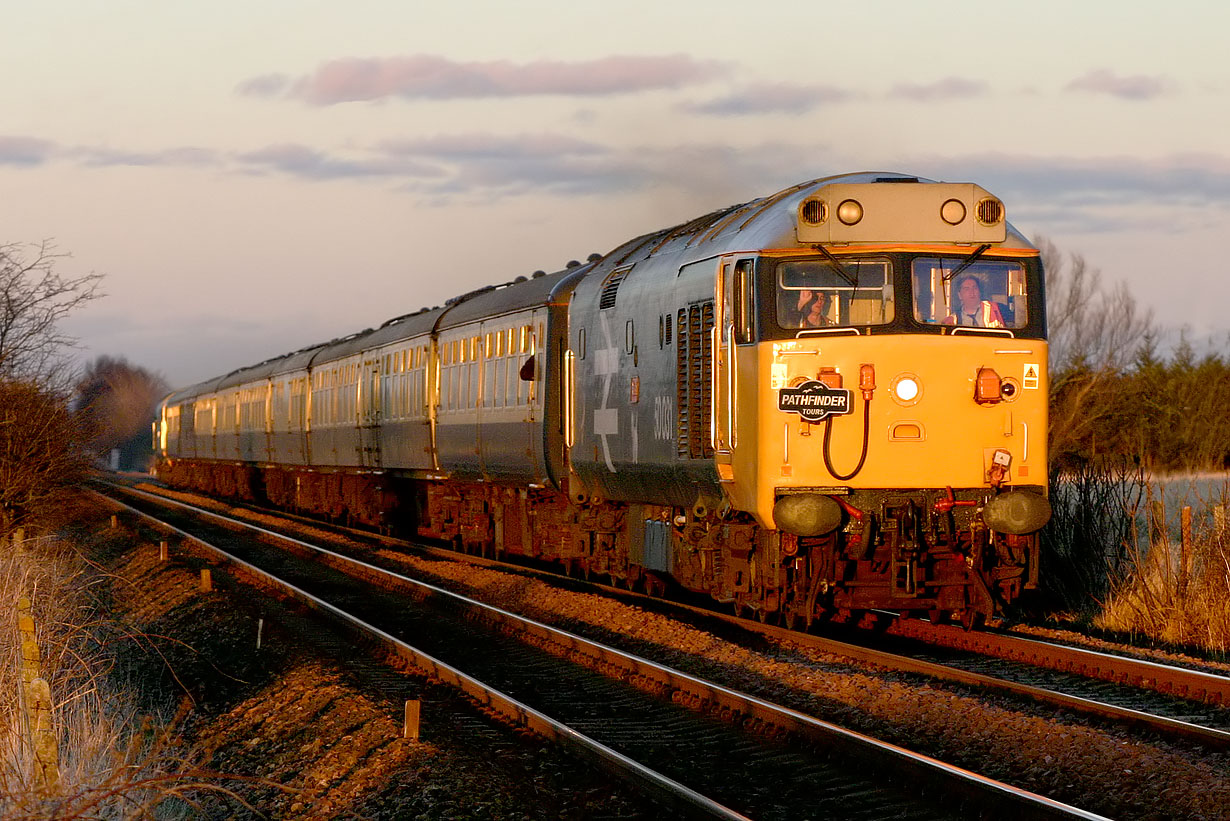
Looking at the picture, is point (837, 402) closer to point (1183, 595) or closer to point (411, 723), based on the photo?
point (1183, 595)

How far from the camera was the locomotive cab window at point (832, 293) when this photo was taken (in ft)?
36.9

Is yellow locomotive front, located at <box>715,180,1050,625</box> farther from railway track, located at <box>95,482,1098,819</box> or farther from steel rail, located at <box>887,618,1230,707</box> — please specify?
railway track, located at <box>95,482,1098,819</box>

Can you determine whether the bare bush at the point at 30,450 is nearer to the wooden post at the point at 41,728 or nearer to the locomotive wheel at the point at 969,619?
the locomotive wheel at the point at 969,619

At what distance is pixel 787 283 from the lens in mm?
11273

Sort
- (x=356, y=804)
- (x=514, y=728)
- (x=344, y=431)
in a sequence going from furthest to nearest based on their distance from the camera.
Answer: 1. (x=344, y=431)
2. (x=514, y=728)
3. (x=356, y=804)

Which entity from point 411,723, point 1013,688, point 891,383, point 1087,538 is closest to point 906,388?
point 891,383

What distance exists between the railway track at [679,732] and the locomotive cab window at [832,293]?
9.46 feet

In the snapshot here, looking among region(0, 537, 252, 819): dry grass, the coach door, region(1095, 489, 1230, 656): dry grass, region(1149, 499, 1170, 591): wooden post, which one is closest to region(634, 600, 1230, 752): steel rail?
region(1095, 489, 1230, 656): dry grass

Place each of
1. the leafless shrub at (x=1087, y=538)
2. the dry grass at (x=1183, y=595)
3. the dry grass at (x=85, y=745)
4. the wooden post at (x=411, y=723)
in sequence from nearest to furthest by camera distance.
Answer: the dry grass at (x=85, y=745)
the wooden post at (x=411, y=723)
the dry grass at (x=1183, y=595)
the leafless shrub at (x=1087, y=538)

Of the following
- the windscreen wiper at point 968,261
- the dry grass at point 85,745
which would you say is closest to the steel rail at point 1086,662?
the windscreen wiper at point 968,261

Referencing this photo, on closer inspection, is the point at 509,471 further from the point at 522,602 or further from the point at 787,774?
the point at 787,774

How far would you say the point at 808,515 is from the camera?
1094 centimetres

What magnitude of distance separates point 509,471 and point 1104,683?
31.9 ft

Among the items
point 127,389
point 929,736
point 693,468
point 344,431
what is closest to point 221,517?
point 344,431
